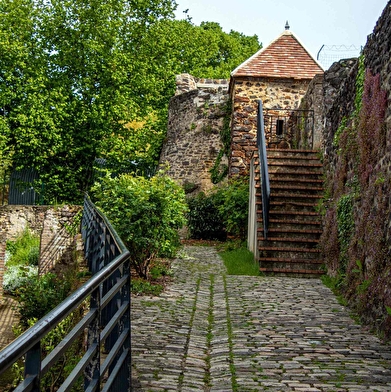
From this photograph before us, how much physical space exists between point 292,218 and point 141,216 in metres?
3.48

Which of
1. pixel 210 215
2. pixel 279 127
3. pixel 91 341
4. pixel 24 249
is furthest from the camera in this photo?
pixel 24 249

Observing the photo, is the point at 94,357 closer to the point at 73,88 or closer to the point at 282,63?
the point at 282,63

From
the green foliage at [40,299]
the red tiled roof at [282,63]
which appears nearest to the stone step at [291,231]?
the green foliage at [40,299]

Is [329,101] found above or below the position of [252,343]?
above

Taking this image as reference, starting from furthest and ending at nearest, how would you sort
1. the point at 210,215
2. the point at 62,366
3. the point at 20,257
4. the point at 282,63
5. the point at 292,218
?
the point at 20,257 < the point at 282,63 < the point at 210,215 < the point at 292,218 < the point at 62,366

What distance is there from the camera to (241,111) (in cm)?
1875

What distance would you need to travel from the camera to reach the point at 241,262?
38.5ft

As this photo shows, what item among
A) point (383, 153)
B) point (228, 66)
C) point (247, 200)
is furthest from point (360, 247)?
point (228, 66)

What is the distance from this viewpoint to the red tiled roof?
729 inches

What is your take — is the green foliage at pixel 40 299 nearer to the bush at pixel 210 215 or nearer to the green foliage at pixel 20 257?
the bush at pixel 210 215

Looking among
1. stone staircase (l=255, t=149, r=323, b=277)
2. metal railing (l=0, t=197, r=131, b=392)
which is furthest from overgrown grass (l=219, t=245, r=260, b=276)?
metal railing (l=0, t=197, r=131, b=392)

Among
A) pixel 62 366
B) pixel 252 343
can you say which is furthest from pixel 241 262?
pixel 62 366

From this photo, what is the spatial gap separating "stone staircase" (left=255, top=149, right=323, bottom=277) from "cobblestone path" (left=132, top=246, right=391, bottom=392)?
4.17 ft

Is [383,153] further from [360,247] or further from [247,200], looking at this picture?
[247,200]
